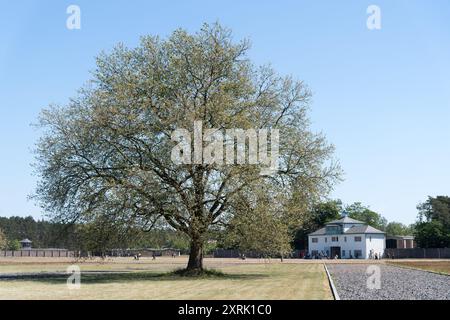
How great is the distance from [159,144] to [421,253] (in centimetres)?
8883

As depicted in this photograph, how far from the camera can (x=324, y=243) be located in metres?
139

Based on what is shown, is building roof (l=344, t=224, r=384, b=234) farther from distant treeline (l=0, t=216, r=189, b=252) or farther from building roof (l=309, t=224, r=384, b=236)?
distant treeline (l=0, t=216, r=189, b=252)

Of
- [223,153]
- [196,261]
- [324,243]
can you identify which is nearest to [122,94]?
[223,153]

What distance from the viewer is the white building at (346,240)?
131637 millimetres

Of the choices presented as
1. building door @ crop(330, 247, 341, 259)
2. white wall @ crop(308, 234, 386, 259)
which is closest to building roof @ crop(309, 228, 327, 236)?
white wall @ crop(308, 234, 386, 259)

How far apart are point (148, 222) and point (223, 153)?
24.0 ft

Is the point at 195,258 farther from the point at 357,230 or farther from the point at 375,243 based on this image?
the point at 357,230

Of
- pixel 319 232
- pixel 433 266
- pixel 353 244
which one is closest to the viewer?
pixel 433 266

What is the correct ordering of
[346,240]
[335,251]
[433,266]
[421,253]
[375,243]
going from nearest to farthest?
1. [433,266]
2. [421,253]
3. [375,243]
4. [346,240]
5. [335,251]

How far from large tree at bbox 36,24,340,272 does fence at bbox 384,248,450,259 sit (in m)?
76.7

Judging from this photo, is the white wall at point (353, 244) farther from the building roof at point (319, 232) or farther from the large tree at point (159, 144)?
the large tree at point (159, 144)

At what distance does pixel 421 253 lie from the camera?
11444 centimetres

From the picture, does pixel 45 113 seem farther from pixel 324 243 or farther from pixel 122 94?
pixel 324 243

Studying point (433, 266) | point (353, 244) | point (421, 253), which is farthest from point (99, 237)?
point (353, 244)
